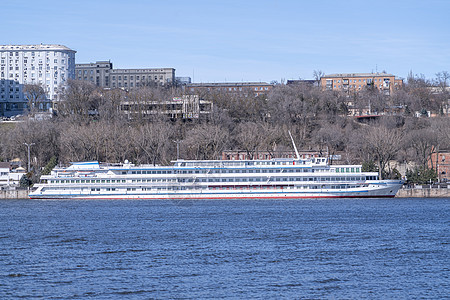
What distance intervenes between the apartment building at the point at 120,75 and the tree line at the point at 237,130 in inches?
1789

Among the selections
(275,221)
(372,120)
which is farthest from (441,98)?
(275,221)

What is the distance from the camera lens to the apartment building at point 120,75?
187 metres

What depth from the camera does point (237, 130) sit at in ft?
377

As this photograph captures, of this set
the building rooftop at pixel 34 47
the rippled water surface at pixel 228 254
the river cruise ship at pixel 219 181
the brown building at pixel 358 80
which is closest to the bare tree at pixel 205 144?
the river cruise ship at pixel 219 181

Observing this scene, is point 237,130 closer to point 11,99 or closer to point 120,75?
point 11,99

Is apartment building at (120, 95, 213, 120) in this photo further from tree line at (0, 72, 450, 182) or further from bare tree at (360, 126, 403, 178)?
bare tree at (360, 126, 403, 178)

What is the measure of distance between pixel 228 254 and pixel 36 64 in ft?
421

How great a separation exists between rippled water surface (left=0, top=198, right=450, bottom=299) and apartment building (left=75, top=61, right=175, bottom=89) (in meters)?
126

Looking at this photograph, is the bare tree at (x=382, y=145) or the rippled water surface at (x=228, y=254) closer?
the rippled water surface at (x=228, y=254)

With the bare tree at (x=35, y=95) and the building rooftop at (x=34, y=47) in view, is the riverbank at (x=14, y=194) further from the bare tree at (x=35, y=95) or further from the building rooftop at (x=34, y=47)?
the building rooftop at (x=34, y=47)

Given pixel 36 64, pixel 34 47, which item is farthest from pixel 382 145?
pixel 34 47

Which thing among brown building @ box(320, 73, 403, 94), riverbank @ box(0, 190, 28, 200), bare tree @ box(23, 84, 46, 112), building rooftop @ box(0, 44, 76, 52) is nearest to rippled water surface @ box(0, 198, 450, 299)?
riverbank @ box(0, 190, 28, 200)

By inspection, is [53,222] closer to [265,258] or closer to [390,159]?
[265,258]

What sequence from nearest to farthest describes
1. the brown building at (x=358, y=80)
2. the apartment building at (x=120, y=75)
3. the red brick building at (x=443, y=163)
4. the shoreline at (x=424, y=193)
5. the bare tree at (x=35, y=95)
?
the shoreline at (x=424, y=193)
the red brick building at (x=443, y=163)
the bare tree at (x=35, y=95)
the brown building at (x=358, y=80)
the apartment building at (x=120, y=75)
